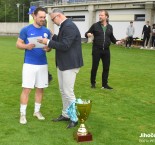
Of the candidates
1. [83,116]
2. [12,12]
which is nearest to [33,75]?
[83,116]

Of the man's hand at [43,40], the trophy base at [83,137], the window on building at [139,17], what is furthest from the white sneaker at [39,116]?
the window on building at [139,17]

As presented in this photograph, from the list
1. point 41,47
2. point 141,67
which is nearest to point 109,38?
point 41,47

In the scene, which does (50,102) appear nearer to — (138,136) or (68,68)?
(68,68)

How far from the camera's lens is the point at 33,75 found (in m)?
5.99

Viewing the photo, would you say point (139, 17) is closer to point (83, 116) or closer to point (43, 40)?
point (43, 40)

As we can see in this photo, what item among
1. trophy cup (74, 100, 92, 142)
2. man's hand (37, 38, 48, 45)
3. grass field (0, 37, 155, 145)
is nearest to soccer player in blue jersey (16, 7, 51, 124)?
man's hand (37, 38, 48, 45)

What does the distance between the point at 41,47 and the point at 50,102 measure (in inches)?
80.5

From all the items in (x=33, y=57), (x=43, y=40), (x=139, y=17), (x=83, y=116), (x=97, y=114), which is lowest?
(x=97, y=114)

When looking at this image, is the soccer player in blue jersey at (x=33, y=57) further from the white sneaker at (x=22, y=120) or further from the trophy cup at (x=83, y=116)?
the trophy cup at (x=83, y=116)

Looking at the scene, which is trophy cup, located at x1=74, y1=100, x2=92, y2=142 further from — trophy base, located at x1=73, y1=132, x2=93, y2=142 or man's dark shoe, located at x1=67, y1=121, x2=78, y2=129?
man's dark shoe, located at x1=67, y1=121, x2=78, y2=129

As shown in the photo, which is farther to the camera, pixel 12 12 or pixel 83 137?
pixel 12 12

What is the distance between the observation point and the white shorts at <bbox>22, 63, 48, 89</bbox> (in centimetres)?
596

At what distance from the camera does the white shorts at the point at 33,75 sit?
596cm

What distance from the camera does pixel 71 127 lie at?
5895 millimetres
